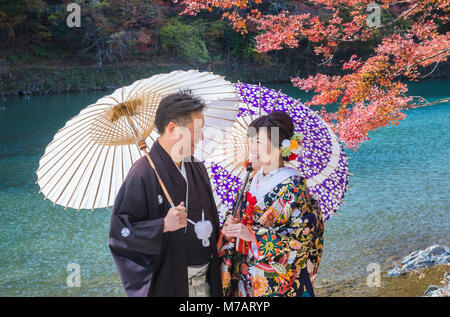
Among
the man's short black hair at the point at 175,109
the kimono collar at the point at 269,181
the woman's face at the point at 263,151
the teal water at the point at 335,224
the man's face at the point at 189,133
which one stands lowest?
the teal water at the point at 335,224

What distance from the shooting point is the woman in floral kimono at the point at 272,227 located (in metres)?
1.87

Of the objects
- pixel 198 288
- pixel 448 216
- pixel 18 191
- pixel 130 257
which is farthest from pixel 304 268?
pixel 18 191

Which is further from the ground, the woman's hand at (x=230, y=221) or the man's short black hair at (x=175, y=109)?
the man's short black hair at (x=175, y=109)

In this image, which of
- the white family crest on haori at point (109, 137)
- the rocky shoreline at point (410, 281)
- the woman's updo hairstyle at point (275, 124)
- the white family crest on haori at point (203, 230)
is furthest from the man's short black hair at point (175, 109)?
the rocky shoreline at point (410, 281)

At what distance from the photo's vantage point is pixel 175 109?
175 centimetres

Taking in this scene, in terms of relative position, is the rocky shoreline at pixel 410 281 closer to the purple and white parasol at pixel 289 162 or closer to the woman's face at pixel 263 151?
the purple and white parasol at pixel 289 162

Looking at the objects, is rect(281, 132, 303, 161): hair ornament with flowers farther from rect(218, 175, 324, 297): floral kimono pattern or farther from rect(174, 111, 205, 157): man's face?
rect(174, 111, 205, 157): man's face

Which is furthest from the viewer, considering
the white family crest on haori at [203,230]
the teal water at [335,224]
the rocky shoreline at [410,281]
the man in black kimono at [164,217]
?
the teal water at [335,224]

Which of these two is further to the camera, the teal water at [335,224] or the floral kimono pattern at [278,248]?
the teal water at [335,224]

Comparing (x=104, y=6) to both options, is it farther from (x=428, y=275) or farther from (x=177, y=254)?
(x=177, y=254)

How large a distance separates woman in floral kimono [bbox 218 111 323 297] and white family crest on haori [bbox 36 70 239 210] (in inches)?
11.9

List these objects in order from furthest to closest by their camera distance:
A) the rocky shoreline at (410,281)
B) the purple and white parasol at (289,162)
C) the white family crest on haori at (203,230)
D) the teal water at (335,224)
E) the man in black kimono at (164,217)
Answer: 1. the teal water at (335,224)
2. the rocky shoreline at (410,281)
3. the purple and white parasol at (289,162)
4. the white family crest on haori at (203,230)
5. the man in black kimono at (164,217)

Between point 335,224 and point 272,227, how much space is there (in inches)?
176

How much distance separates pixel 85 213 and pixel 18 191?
159cm
